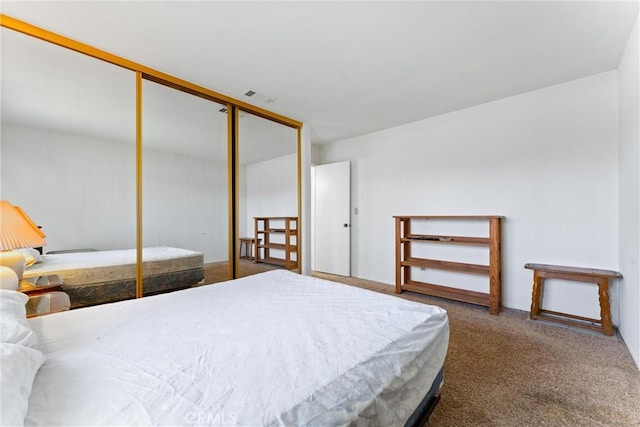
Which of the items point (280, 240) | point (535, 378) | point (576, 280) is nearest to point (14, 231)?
point (280, 240)

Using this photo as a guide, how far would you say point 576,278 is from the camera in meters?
2.48

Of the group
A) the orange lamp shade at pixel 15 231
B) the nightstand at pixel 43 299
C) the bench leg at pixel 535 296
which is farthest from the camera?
the bench leg at pixel 535 296

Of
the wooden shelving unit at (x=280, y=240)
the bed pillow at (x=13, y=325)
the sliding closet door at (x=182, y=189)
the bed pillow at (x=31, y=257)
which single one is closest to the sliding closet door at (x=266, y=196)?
the wooden shelving unit at (x=280, y=240)

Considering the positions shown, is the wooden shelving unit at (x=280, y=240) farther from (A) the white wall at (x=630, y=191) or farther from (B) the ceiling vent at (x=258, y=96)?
(A) the white wall at (x=630, y=191)

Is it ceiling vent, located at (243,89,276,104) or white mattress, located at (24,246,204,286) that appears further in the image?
ceiling vent, located at (243,89,276,104)

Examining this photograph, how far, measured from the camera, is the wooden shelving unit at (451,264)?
296cm

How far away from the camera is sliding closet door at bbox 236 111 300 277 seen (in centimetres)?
342

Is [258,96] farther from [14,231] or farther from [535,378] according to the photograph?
[535,378]

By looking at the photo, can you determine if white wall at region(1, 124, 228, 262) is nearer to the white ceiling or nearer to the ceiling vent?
the white ceiling

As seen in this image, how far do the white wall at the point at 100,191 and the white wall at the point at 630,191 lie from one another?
12.5 feet

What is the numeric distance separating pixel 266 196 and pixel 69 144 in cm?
210

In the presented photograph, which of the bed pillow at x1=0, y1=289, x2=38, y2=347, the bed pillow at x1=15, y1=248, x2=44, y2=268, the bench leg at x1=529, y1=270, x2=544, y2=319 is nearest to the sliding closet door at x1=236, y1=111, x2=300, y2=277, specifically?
the bed pillow at x1=15, y1=248, x2=44, y2=268

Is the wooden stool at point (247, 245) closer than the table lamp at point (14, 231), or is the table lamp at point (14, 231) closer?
the table lamp at point (14, 231)

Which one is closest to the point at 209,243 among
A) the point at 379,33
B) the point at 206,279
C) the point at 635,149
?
the point at 206,279
